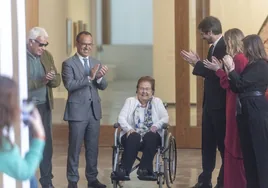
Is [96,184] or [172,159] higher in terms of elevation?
[172,159]

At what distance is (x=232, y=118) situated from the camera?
17.6 ft

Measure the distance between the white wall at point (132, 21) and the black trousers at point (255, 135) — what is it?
3401 mm

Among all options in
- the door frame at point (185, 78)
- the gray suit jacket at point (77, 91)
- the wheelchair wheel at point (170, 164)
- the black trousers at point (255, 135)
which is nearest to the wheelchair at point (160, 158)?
the wheelchair wheel at point (170, 164)

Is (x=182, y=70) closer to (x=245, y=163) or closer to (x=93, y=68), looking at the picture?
(x=93, y=68)

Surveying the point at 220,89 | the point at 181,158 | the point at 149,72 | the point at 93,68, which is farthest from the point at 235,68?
the point at 149,72

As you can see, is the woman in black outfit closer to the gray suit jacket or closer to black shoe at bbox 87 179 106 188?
the gray suit jacket

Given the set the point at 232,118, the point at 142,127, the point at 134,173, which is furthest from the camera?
the point at 134,173

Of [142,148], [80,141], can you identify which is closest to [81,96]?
[80,141]

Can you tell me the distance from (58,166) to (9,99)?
178 inches

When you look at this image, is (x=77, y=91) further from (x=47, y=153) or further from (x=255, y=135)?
(x=255, y=135)

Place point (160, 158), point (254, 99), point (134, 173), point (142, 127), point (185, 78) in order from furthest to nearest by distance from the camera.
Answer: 1. point (185, 78)
2. point (134, 173)
3. point (142, 127)
4. point (160, 158)
5. point (254, 99)

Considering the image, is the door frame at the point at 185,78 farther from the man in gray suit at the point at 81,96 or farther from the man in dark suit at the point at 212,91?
the man in gray suit at the point at 81,96

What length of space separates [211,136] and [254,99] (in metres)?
0.86

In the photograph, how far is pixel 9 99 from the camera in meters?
2.85
